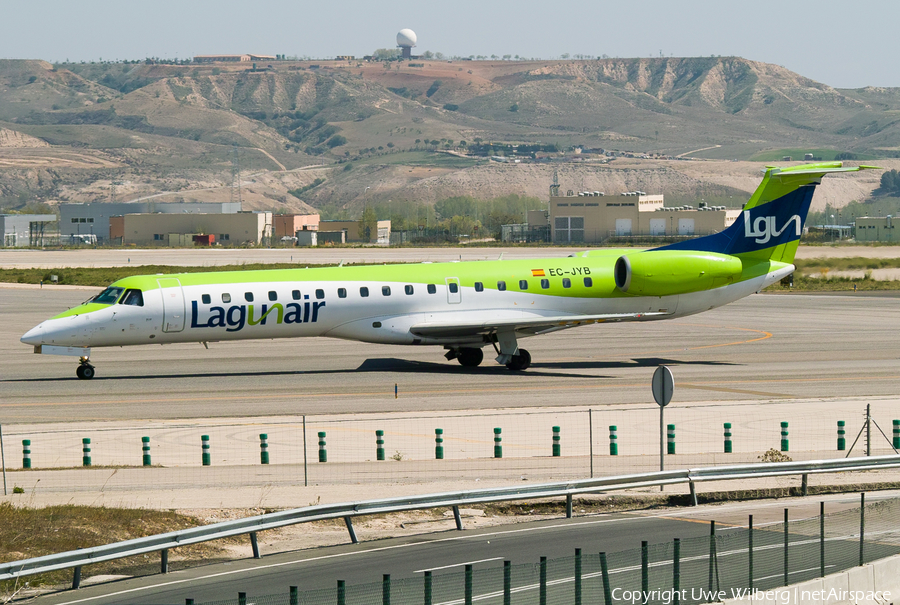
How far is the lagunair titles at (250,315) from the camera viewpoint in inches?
1415

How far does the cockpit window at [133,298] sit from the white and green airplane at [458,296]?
0.11 feet

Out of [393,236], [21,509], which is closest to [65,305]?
[21,509]

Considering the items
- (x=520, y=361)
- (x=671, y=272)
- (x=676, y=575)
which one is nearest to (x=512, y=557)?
(x=676, y=575)

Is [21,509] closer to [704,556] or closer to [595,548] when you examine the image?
[595,548]

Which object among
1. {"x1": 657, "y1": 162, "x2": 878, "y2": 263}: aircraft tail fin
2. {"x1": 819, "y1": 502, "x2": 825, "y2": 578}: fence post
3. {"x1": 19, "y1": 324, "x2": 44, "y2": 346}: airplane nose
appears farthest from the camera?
{"x1": 657, "y1": 162, "x2": 878, "y2": 263}: aircraft tail fin

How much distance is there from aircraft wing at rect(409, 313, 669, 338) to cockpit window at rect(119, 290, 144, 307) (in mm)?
9129

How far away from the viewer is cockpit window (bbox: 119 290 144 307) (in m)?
35.5

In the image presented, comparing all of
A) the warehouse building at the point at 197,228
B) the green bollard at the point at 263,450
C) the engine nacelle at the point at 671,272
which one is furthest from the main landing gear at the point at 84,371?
the warehouse building at the point at 197,228

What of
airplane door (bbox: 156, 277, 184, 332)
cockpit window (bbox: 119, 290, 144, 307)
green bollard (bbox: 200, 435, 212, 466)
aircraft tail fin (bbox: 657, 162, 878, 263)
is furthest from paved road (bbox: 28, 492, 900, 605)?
aircraft tail fin (bbox: 657, 162, 878, 263)

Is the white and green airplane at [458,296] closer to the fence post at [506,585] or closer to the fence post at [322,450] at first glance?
the fence post at [322,450]

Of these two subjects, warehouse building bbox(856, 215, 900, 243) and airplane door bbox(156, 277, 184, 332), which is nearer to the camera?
airplane door bbox(156, 277, 184, 332)

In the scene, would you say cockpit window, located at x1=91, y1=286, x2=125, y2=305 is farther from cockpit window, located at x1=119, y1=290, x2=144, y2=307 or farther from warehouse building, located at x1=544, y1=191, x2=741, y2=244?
warehouse building, located at x1=544, y1=191, x2=741, y2=244

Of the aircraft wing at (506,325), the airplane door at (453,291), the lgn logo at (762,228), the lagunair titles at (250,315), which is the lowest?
the aircraft wing at (506,325)

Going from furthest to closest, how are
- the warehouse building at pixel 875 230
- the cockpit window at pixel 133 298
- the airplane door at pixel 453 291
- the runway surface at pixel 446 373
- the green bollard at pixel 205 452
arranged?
the warehouse building at pixel 875 230 → the airplane door at pixel 453 291 → the cockpit window at pixel 133 298 → the runway surface at pixel 446 373 → the green bollard at pixel 205 452
